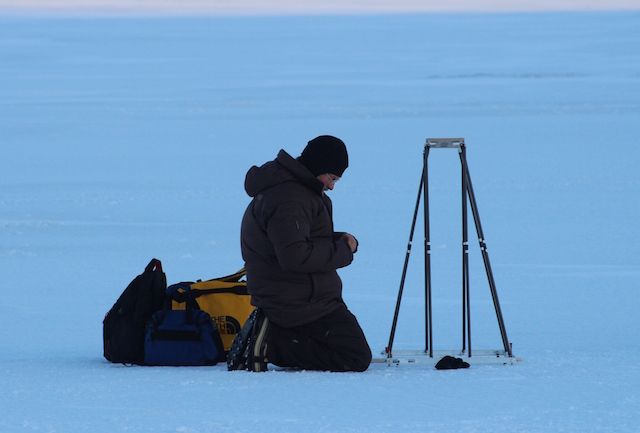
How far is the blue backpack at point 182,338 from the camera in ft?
13.3

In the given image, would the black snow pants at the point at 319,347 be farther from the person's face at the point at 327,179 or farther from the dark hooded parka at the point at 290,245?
the person's face at the point at 327,179

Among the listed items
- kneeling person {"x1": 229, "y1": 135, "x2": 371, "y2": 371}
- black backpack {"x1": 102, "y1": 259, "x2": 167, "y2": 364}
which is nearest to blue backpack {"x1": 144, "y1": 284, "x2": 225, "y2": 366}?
black backpack {"x1": 102, "y1": 259, "x2": 167, "y2": 364}

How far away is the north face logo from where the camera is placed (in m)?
4.21

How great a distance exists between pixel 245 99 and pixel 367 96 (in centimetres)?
233

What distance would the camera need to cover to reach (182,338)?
405cm

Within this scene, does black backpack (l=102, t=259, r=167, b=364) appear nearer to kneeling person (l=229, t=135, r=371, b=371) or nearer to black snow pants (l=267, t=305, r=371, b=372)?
kneeling person (l=229, t=135, r=371, b=371)

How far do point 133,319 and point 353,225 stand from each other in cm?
416

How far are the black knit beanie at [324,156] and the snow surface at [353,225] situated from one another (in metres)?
0.80

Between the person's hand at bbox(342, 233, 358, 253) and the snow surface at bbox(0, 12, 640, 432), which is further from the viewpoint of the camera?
the person's hand at bbox(342, 233, 358, 253)

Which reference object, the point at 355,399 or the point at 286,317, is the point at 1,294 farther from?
the point at 355,399

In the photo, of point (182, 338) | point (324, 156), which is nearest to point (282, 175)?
point (324, 156)

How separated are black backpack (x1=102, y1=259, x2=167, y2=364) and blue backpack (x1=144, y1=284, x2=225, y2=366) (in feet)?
0.13

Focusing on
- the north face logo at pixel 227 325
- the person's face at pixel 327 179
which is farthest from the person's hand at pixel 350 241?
the north face logo at pixel 227 325

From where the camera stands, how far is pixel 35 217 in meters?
8.49
